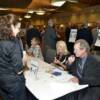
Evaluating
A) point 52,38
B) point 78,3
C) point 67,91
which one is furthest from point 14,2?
point 67,91

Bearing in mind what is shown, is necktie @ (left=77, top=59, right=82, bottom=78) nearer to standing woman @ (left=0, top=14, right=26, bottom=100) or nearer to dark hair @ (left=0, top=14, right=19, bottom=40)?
standing woman @ (left=0, top=14, right=26, bottom=100)

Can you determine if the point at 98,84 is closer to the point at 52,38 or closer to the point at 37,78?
the point at 37,78

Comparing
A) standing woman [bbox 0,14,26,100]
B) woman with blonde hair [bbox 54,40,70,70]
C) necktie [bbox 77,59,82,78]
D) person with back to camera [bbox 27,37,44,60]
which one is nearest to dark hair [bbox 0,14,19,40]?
standing woman [bbox 0,14,26,100]

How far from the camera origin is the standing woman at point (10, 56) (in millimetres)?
2613

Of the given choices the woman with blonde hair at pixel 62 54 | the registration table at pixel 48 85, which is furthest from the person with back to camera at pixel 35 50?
the registration table at pixel 48 85

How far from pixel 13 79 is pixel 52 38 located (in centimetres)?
451

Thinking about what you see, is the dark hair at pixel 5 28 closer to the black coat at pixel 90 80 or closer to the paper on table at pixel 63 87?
the paper on table at pixel 63 87

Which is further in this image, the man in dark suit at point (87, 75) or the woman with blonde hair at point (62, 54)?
the woman with blonde hair at point (62, 54)

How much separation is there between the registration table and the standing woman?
0.29m

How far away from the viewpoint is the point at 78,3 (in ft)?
44.3

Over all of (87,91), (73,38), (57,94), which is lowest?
(73,38)

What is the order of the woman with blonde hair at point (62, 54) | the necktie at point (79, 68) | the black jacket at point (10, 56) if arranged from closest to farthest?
the black jacket at point (10, 56), the necktie at point (79, 68), the woman with blonde hair at point (62, 54)

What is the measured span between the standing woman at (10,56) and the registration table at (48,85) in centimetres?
29

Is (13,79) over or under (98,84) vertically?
over
